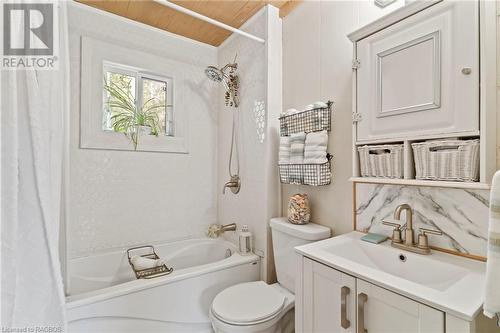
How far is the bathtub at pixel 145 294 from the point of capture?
4.47 ft

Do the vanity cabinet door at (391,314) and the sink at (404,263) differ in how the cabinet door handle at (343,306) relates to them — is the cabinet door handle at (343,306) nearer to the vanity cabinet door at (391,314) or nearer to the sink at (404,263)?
the vanity cabinet door at (391,314)

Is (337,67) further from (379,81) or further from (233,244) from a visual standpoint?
(233,244)

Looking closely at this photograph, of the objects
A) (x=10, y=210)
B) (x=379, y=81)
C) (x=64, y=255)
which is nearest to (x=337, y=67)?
(x=379, y=81)

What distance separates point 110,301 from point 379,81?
70.8 inches

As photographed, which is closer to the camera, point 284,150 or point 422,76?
point 422,76

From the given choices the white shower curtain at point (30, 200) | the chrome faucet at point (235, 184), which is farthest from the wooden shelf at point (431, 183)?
the white shower curtain at point (30, 200)

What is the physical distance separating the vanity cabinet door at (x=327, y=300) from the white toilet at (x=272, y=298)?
0.27 meters

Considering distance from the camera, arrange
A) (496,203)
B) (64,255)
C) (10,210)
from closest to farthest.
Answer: (496,203) → (10,210) → (64,255)

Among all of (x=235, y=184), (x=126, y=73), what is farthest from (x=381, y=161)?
(x=126, y=73)

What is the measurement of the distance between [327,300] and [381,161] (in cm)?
66

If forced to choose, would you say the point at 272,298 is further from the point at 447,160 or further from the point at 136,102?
the point at 136,102

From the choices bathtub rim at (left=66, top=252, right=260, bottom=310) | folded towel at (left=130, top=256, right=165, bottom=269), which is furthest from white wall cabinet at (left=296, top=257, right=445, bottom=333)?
folded towel at (left=130, top=256, right=165, bottom=269)

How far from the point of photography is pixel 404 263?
1099mm

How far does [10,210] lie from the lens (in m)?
1.01
